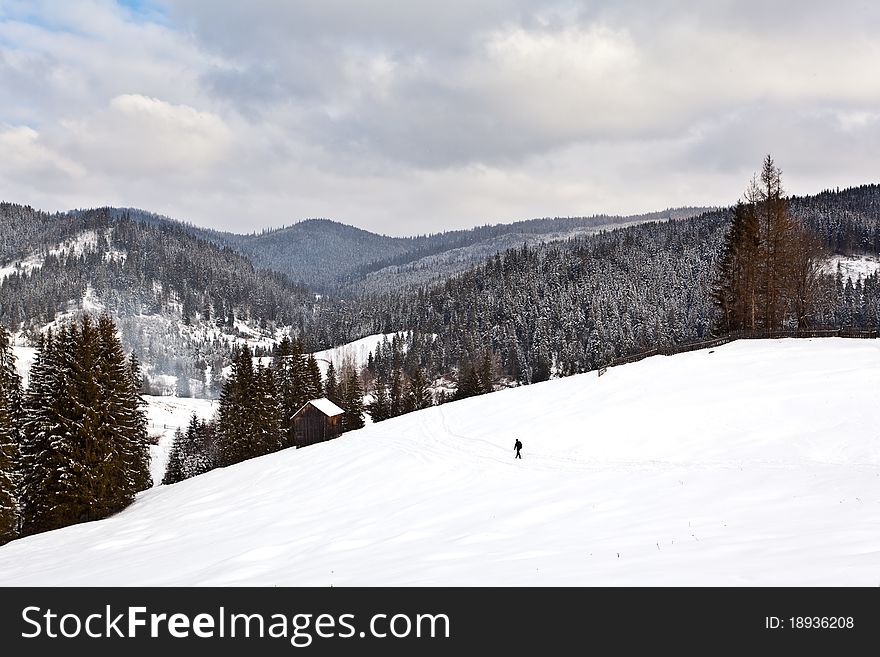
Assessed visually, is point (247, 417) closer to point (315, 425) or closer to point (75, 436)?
point (315, 425)

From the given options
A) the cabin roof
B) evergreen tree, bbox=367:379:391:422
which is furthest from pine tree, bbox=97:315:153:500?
evergreen tree, bbox=367:379:391:422

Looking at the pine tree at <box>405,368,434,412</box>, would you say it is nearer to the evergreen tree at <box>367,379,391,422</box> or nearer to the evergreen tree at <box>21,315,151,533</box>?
the evergreen tree at <box>367,379,391,422</box>

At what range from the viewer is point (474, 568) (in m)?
10.7

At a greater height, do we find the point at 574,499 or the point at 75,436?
the point at 75,436

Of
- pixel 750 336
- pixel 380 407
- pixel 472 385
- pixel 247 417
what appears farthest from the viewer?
pixel 472 385

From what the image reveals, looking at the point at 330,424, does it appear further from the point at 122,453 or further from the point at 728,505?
the point at 728,505

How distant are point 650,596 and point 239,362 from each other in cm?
5113

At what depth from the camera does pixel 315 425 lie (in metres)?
Answer: 52.1

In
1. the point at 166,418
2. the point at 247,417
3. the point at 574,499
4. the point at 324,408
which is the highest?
the point at 324,408

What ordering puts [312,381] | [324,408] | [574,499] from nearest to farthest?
[574,499] → [324,408] → [312,381]

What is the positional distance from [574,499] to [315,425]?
1480 inches

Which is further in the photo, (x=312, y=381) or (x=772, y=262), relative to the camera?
(x=312, y=381)

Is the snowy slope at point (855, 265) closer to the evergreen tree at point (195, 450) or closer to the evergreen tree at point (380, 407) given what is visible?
the evergreen tree at point (380, 407)

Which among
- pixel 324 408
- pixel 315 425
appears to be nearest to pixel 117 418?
pixel 315 425
